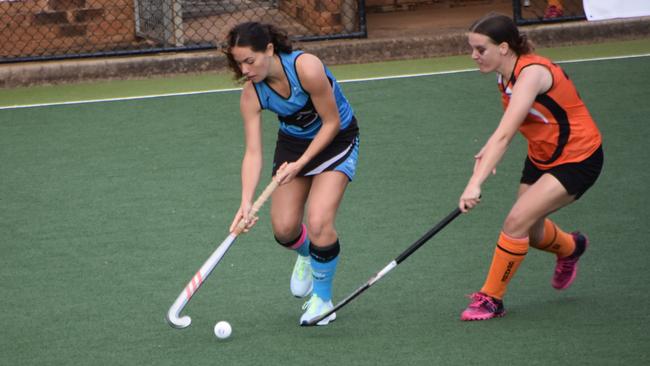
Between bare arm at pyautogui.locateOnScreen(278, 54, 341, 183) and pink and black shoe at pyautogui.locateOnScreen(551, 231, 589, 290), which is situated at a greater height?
bare arm at pyautogui.locateOnScreen(278, 54, 341, 183)

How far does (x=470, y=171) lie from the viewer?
661 cm

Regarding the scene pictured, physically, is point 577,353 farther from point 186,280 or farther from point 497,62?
point 186,280

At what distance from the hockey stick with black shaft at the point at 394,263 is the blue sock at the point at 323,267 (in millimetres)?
102

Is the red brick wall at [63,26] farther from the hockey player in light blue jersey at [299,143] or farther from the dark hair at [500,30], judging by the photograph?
the dark hair at [500,30]

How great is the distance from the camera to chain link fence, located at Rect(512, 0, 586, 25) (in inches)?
400

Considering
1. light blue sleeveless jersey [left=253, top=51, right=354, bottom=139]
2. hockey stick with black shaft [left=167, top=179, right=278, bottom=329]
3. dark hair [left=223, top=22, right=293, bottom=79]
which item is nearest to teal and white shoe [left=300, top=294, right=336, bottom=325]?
hockey stick with black shaft [left=167, top=179, right=278, bottom=329]

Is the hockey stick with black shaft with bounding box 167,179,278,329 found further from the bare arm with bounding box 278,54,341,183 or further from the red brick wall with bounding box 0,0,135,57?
the red brick wall with bounding box 0,0,135,57

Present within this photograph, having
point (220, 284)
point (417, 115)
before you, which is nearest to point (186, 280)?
point (220, 284)

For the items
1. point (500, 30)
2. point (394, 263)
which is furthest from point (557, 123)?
point (394, 263)

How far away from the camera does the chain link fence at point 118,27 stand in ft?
33.4

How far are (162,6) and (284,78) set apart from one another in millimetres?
6063

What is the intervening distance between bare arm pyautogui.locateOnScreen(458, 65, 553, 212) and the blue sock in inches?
27.8

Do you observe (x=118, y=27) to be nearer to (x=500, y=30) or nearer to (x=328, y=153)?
(x=328, y=153)

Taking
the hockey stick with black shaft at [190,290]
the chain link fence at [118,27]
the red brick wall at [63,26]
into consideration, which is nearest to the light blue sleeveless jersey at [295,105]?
the hockey stick with black shaft at [190,290]
